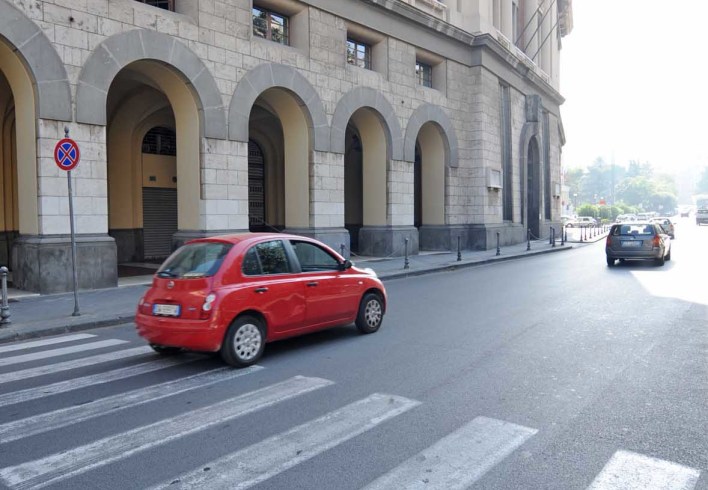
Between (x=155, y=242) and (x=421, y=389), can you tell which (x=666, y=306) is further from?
(x=155, y=242)

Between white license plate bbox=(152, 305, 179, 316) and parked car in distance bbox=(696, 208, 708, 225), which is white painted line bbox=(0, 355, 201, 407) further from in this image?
parked car in distance bbox=(696, 208, 708, 225)

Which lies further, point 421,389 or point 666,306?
point 666,306

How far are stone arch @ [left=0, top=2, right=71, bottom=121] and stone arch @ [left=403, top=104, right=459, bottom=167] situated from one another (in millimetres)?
13367

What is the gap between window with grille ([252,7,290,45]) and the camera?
1784 centimetres

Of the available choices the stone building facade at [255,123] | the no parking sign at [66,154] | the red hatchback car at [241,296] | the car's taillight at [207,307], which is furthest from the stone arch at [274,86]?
the car's taillight at [207,307]

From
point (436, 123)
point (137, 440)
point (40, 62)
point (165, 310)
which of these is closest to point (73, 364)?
point (165, 310)

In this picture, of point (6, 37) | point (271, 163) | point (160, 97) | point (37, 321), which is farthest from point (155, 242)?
point (37, 321)

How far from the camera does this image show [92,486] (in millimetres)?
3781

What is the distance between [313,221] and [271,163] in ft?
25.4

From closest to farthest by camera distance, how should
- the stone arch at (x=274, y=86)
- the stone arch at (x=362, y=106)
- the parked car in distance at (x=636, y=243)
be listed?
the stone arch at (x=274, y=86) < the parked car in distance at (x=636, y=243) < the stone arch at (x=362, y=106)

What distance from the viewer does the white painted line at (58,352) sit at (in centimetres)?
736

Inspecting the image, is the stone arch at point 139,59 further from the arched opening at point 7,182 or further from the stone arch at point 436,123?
the stone arch at point 436,123

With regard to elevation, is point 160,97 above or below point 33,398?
above

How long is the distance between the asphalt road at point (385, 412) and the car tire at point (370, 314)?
281mm
